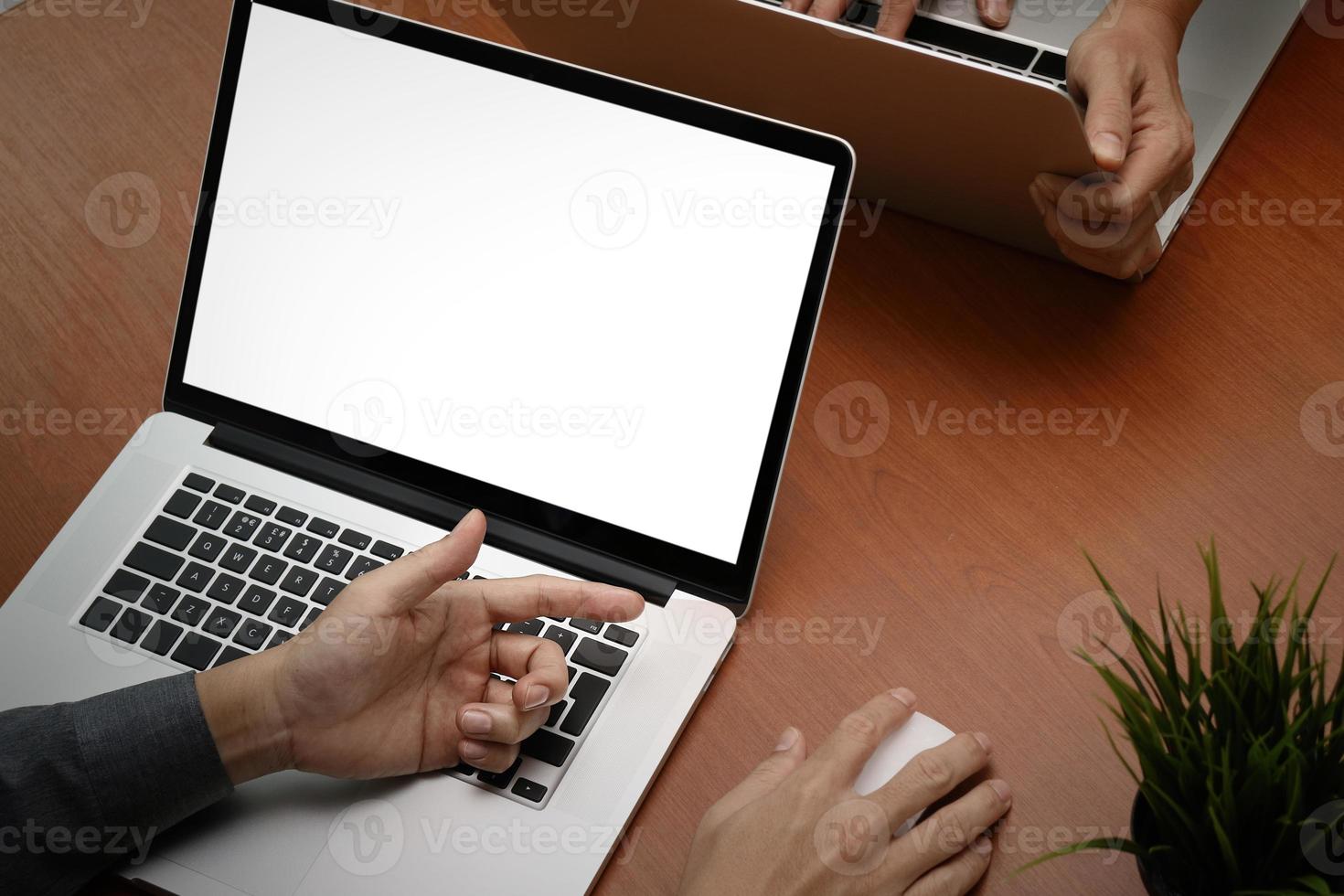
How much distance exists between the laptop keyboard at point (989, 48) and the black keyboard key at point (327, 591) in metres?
0.63

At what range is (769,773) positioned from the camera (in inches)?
28.0

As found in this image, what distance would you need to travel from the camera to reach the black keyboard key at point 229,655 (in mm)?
772

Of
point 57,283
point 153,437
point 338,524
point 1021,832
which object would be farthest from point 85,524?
point 1021,832

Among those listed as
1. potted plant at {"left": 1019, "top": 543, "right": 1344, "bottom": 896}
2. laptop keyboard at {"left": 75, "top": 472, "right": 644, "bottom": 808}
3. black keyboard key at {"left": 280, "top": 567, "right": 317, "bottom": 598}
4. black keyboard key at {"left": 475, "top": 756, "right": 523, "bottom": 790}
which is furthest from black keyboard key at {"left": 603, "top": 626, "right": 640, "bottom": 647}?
potted plant at {"left": 1019, "top": 543, "right": 1344, "bottom": 896}

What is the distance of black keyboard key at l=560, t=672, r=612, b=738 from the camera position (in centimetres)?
73

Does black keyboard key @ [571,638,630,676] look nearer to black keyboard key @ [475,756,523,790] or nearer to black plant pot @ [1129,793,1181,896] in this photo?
black keyboard key @ [475,756,523,790]

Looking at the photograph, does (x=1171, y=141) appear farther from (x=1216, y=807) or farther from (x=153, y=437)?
(x=153, y=437)

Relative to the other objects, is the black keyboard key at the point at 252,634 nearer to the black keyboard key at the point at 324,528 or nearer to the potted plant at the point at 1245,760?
the black keyboard key at the point at 324,528

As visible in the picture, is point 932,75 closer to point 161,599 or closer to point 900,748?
point 900,748

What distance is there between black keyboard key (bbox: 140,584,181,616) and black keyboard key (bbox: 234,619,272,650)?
2.4 inches

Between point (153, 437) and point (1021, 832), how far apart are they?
72 cm

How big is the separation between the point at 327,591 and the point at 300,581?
0.02 m

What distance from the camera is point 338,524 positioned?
83 centimetres

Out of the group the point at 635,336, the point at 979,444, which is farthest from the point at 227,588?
the point at 979,444
